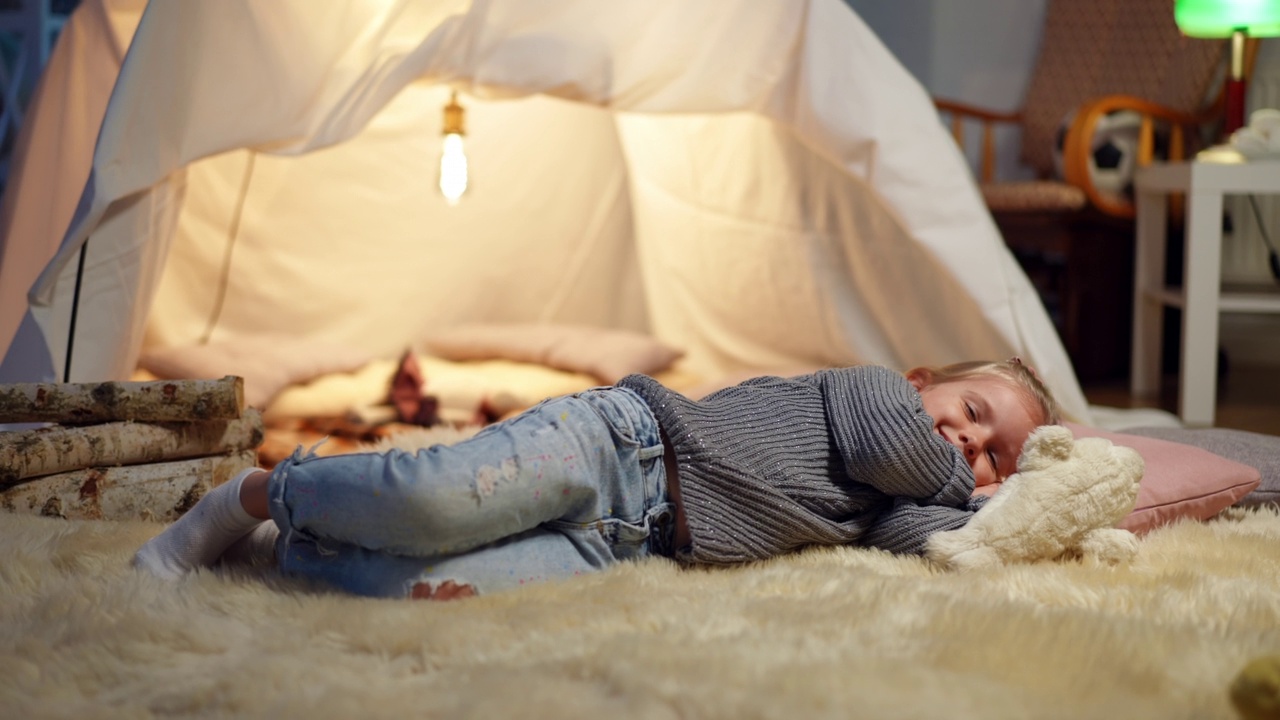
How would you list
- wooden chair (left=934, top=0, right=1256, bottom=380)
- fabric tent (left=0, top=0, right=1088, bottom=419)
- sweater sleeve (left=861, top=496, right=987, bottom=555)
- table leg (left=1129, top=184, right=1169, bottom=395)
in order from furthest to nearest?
wooden chair (left=934, top=0, right=1256, bottom=380) < table leg (left=1129, top=184, right=1169, bottom=395) < fabric tent (left=0, top=0, right=1088, bottom=419) < sweater sleeve (left=861, top=496, right=987, bottom=555)

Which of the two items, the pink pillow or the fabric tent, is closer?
the pink pillow

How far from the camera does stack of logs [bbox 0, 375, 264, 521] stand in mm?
1505

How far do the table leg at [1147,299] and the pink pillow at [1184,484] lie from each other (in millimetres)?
1600

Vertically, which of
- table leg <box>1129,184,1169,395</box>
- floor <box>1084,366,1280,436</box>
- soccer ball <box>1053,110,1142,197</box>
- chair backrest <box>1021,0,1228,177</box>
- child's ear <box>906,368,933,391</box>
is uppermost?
chair backrest <box>1021,0,1228,177</box>

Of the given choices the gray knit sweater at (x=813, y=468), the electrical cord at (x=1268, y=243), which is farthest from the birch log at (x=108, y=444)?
the electrical cord at (x=1268, y=243)

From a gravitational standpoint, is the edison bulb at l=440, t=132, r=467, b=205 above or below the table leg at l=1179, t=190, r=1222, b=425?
above

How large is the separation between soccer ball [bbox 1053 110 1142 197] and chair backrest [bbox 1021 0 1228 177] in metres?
0.28

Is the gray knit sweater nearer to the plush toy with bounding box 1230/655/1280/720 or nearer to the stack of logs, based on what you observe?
the plush toy with bounding box 1230/655/1280/720

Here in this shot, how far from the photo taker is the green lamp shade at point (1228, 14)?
293 centimetres

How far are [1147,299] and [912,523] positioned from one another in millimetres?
2163

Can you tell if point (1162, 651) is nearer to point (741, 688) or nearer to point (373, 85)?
point (741, 688)

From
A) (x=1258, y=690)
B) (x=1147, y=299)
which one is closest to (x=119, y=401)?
(x=1258, y=690)

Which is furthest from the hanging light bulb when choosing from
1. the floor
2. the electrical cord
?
the electrical cord

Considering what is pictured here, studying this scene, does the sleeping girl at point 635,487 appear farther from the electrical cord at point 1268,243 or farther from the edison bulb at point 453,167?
the electrical cord at point 1268,243
